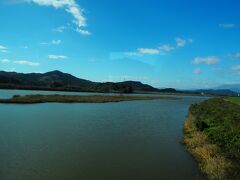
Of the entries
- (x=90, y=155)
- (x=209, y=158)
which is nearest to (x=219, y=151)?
(x=209, y=158)

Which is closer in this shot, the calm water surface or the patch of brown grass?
the patch of brown grass

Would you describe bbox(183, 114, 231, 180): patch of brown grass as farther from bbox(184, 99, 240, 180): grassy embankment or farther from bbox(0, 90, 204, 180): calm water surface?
bbox(0, 90, 204, 180): calm water surface

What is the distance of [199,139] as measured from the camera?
20.0 meters

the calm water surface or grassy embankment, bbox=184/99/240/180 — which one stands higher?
grassy embankment, bbox=184/99/240/180

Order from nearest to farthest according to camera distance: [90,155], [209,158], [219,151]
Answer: [209,158], [219,151], [90,155]

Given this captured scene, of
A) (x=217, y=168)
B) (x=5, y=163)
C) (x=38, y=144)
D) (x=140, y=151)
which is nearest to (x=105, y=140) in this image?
(x=140, y=151)

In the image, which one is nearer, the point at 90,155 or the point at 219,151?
the point at 219,151

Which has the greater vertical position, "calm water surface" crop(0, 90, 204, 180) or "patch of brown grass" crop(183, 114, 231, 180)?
"patch of brown grass" crop(183, 114, 231, 180)

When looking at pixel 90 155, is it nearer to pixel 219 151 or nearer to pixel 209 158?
pixel 209 158

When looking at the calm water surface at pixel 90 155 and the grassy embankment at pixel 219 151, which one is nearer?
the grassy embankment at pixel 219 151

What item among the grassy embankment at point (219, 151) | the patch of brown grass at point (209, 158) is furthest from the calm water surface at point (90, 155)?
the grassy embankment at point (219, 151)

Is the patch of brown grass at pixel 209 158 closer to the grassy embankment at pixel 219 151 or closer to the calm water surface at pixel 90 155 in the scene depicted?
the grassy embankment at pixel 219 151

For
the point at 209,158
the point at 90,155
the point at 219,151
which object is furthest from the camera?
the point at 90,155

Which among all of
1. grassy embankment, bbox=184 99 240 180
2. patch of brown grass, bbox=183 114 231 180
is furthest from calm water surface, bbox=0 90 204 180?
grassy embankment, bbox=184 99 240 180
